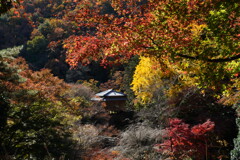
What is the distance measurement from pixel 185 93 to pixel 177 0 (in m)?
8.35

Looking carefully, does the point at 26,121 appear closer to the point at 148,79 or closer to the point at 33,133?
the point at 33,133

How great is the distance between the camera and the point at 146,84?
1606 centimetres

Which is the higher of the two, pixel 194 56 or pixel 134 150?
pixel 194 56

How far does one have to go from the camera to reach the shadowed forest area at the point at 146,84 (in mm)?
5496

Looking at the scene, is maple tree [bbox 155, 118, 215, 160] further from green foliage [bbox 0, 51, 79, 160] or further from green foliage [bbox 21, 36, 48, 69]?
green foliage [bbox 21, 36, 48, 69]

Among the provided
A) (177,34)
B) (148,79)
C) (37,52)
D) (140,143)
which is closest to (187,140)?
(140,143)

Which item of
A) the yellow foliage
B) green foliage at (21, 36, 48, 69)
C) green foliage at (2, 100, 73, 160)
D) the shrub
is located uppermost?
green foliage at (21, 36, 48, 69)

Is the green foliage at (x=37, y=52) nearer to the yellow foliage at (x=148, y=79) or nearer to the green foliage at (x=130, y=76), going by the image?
the green foliage at (x=130, y=76)

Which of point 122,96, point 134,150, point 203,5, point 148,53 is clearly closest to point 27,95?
point 148,53

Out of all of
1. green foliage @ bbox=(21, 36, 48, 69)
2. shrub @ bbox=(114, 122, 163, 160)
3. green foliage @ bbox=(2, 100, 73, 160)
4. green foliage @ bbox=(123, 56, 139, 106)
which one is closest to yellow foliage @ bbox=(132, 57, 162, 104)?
shrub @ bbox=(114, 122, 163, 160)

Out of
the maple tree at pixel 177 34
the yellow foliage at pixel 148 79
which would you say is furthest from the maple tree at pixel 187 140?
the yellow foliage at pixel 148 79

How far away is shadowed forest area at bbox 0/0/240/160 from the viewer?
216 inches

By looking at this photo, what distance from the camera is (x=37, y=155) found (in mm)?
8102

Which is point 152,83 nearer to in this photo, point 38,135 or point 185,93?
point 185,93
